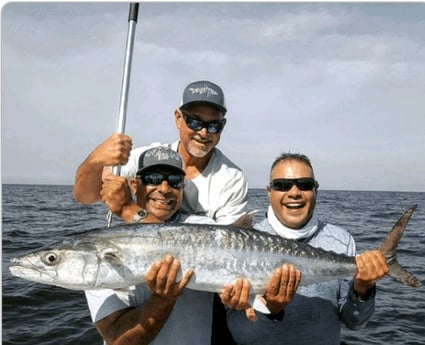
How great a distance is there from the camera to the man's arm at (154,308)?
290cm

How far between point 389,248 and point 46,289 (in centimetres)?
825

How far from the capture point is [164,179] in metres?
3.29

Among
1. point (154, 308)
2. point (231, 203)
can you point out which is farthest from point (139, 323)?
point (231, 203)

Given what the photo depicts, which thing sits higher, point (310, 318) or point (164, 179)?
point (164, 179)

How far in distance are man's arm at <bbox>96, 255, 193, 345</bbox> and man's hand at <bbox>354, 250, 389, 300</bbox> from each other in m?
1.24

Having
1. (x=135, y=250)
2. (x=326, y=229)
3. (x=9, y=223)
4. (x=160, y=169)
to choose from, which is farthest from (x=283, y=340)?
(x=9, y=223)

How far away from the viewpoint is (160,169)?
131 inches

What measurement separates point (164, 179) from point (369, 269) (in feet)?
5.23

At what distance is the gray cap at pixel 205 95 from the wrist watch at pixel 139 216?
109 cm

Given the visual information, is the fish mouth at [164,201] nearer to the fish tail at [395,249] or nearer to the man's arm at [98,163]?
the man's arm at [98,163]

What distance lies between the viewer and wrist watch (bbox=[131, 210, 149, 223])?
3364 mm

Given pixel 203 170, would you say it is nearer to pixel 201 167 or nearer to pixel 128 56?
pixel 201 167

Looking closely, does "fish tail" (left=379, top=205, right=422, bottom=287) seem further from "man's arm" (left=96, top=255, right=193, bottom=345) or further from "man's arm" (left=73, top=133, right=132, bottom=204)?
"man's arm" (left=73, top=133, right=132, bottom=204)

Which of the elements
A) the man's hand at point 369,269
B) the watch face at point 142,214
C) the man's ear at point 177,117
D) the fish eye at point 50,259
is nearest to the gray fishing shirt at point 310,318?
the man's hand at point 369,269
